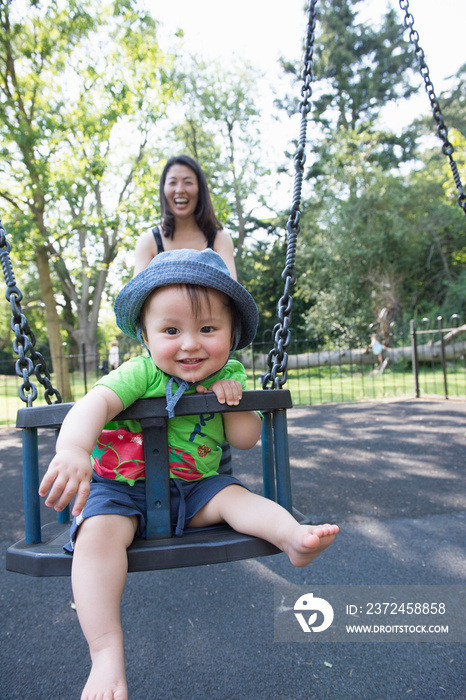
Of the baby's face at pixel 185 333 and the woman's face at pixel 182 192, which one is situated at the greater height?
the woman's face at pixel 182 192

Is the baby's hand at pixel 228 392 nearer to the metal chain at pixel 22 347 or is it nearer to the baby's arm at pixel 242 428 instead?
the baby's arm at pixel 242 428

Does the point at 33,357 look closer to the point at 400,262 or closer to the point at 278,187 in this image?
the point at 400,262

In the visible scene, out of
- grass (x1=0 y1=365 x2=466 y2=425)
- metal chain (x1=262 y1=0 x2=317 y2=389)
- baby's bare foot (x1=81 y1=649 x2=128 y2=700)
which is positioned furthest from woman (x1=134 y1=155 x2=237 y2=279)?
grass (x1=0 y1=365 x2=466 y2=425)

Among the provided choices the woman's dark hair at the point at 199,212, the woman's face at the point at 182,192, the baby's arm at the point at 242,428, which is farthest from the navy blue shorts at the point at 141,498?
the woman's face at the point at 182,192

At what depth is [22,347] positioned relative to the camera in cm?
157

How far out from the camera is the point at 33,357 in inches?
66.7

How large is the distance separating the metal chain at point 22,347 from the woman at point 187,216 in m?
0.70

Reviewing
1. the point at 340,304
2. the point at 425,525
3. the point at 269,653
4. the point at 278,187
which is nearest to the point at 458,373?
the point at 340,304

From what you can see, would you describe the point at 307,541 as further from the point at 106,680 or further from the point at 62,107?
the point at 62,107

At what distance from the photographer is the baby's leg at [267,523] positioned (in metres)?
1.17

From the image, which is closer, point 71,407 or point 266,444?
point 71,407

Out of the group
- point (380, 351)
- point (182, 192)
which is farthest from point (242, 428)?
point (380, 351)

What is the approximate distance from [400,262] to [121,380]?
1401 cm

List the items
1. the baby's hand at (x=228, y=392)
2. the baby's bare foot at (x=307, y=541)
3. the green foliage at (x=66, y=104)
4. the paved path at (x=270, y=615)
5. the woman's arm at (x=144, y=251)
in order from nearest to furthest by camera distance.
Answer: the baby's bare foot at (x=307, y=541)
the baby's hand at (x=228, y=392)
the paved path at (x=270, y=615)
the woman's arm at (x=144, y=251)
the green foliage at (x=66, y=104)
